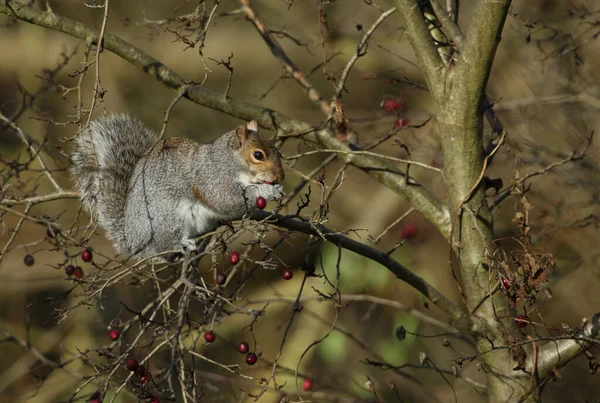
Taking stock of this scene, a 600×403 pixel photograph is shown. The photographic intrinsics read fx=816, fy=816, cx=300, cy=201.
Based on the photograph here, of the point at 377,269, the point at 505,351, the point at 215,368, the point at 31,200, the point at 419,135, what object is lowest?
the point at 215,368

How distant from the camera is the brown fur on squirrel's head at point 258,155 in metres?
3.29

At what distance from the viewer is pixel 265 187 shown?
3336mm

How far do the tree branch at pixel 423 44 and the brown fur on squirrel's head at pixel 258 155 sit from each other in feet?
2.41

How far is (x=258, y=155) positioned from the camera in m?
3.32

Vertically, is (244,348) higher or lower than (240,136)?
lower

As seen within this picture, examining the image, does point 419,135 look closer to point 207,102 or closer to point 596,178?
point 596,178

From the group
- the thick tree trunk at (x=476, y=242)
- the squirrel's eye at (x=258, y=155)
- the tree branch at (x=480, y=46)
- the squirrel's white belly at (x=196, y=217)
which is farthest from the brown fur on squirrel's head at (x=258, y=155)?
the tree branch at (x=480, y=46)

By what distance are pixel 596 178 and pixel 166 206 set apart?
96.2 inches

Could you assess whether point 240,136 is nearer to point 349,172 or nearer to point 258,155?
point 258,155

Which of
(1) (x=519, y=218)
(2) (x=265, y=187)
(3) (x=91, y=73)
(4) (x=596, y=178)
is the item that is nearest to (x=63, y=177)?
(3) (x=91, y=73)

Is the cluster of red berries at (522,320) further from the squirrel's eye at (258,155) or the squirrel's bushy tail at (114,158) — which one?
the squirrel's bushy tail at (114,158)

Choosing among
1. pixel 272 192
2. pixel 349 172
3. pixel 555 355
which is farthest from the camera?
pixel 349 172

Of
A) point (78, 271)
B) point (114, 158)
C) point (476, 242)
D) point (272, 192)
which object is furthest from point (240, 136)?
point (476, 242)

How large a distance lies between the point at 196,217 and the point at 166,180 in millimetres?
208
